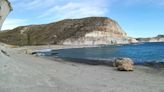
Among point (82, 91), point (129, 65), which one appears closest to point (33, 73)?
point (82, 91)

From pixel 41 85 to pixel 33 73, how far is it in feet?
3.73

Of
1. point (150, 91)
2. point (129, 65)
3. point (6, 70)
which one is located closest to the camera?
point (6, 70)

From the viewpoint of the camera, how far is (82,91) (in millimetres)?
17250

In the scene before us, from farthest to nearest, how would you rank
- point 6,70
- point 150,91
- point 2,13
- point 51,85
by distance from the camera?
point 150,91 → point 51,85 → point 6,70 → point 2,13

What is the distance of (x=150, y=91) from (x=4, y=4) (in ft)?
Result: 28.9

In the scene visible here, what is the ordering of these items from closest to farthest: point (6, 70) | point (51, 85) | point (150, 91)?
point (6, 70), point (51, 85), point (150, 91)

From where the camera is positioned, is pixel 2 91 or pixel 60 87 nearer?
pixel 2 91

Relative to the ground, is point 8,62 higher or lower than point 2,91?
higher

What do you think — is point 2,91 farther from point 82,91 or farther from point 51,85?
point 82,91

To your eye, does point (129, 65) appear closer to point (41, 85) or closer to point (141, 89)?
point (141, 89)

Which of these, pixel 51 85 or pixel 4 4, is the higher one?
pixel 4 4

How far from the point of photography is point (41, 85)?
53.2 ft

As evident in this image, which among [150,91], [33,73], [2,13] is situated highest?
[2,13]

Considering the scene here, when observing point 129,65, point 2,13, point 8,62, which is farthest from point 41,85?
point 129,65
